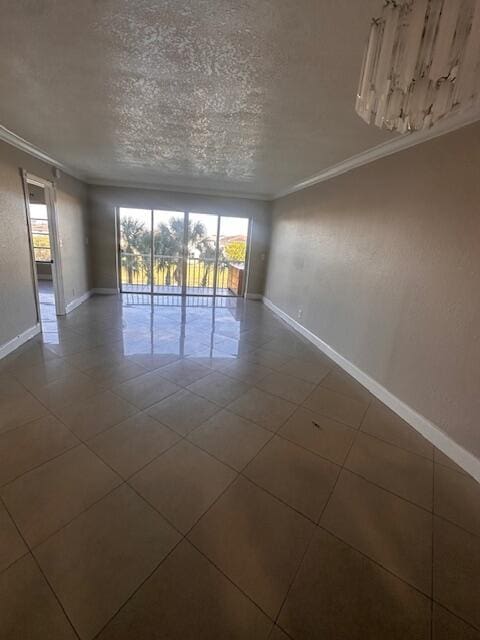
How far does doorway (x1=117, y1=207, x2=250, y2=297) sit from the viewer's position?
19.6 ft

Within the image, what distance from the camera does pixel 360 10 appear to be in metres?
1.20

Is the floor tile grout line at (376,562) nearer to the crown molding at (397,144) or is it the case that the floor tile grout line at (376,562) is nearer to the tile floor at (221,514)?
the tile floor at (221,514)

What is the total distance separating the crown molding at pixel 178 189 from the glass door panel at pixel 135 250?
1.55 feet

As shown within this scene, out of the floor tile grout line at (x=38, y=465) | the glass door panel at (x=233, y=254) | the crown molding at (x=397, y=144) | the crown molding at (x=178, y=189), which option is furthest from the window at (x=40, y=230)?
the crown molding at (x=397, y=144)

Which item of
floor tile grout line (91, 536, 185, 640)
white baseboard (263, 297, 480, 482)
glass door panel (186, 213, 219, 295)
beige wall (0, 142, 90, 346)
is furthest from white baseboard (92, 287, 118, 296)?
floor tile grout line (91, 536, 185, 640)

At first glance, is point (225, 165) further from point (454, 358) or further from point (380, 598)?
point (380, 598)

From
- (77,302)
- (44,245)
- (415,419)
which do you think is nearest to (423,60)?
(415,419)

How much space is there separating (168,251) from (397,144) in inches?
190

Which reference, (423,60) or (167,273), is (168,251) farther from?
(423,60)

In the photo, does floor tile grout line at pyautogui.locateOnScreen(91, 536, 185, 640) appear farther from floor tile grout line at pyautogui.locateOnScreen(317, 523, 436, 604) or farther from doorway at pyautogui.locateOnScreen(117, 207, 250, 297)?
doorway at pyautogui.locateOnScreen(117, 207, 250, 297)

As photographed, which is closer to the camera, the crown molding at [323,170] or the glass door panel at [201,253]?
the crown molding at [323,170]

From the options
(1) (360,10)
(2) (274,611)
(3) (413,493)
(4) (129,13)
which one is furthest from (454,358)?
(4) (129,13)

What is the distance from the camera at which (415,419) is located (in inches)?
90.7

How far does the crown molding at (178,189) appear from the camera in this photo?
17.8ft
